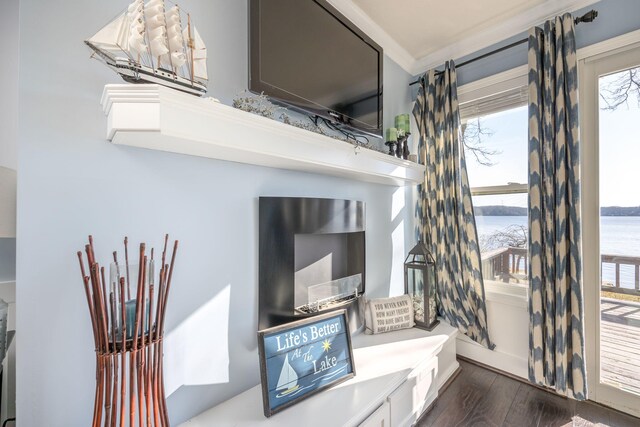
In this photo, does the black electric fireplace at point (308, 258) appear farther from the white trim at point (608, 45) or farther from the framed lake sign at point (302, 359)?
the white trim at point (608, 45)

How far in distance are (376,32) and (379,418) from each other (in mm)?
2549

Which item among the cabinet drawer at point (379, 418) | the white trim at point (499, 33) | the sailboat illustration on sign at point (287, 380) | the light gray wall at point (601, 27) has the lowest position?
the cabinet drawer at point (379, 418)

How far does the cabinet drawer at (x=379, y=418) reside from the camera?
1.26 m

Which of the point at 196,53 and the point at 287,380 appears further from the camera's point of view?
the point at 287,380

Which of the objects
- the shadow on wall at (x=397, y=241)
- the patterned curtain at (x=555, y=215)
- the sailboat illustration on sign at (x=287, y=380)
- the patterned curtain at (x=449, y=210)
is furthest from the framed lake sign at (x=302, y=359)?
the patterned curtain at (x=555, y=215)

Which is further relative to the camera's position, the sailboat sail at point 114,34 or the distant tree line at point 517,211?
the distant tree line at point 517,211

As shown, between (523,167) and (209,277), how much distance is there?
2.35 m

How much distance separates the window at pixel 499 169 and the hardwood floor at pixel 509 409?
77cm

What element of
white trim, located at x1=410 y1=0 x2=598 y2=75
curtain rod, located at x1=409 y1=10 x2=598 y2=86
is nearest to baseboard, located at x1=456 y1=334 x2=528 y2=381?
curtain rod, located at x1=409 y1=10 x2=598 y2=86

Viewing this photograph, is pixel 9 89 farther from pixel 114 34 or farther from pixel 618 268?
pixel 618 268

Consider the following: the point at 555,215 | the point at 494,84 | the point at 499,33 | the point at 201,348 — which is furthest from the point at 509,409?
the point at 499,33

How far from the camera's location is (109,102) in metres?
0.84

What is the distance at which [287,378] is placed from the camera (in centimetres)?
122

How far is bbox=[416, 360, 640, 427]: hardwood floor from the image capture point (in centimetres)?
167
